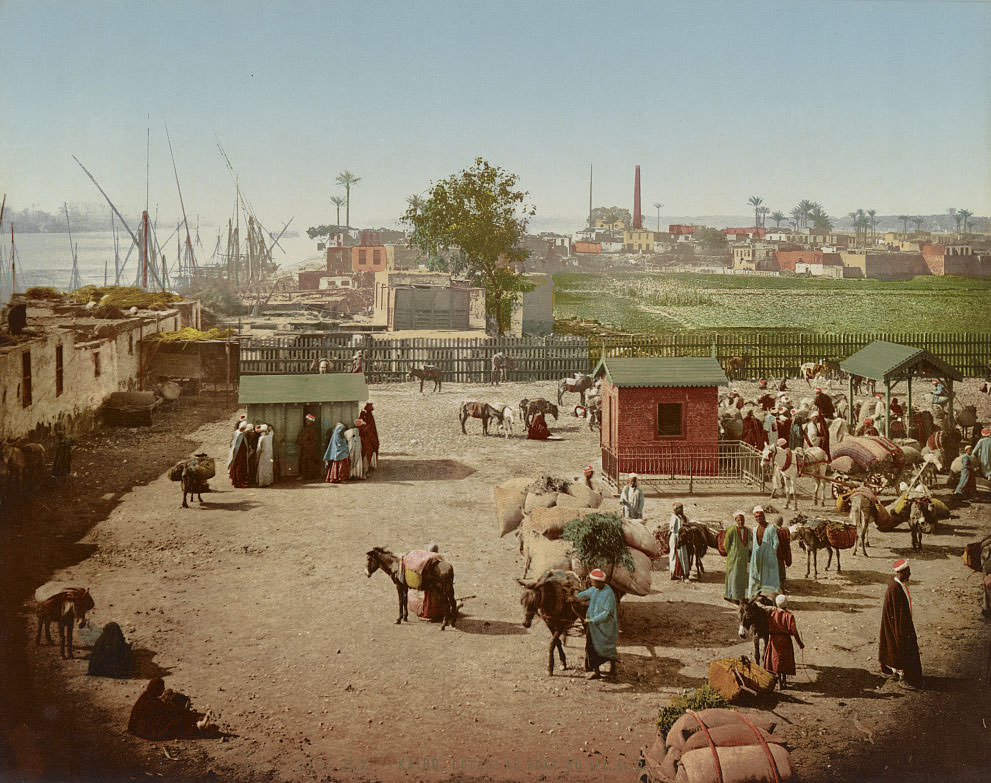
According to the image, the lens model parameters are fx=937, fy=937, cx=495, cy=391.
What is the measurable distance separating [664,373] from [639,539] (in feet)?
9.96

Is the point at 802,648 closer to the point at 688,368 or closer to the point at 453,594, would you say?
the point at 453,594

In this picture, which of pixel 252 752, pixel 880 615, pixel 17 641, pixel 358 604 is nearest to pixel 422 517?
pixel 358 604

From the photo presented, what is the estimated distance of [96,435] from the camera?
10453 millimetres

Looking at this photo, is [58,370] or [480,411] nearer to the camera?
[58,370]

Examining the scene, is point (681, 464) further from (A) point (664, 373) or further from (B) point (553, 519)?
(B) point (553, 519)

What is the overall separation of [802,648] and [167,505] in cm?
686

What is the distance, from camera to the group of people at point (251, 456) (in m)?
11.2

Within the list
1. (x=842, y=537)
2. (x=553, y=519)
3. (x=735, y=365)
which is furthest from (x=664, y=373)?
(x=553, y=519)

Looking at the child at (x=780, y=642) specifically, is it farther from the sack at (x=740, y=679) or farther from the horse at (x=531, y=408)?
the horse at (x=531, y=408)

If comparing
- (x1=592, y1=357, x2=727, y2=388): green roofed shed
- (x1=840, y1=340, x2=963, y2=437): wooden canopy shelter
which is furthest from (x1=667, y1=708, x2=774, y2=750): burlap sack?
(x1=840, y1=340, x2=963, y2=437): wooden canopy shelter

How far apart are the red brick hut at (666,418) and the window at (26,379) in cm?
640

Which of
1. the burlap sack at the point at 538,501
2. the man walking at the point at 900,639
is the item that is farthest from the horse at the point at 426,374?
the man walking at the point at 900,639

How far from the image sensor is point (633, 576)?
8.72 metres

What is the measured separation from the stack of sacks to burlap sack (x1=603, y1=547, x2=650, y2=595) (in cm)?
139
